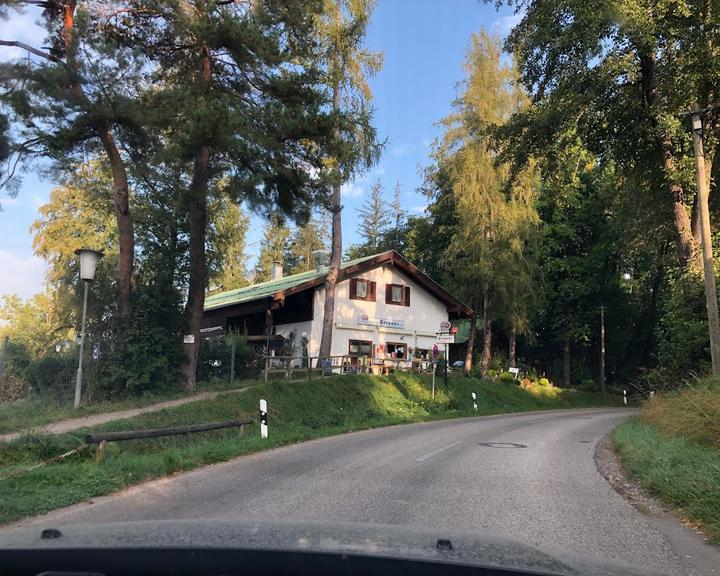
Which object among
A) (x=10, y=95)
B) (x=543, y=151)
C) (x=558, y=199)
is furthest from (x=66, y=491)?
(x=558, y=199)

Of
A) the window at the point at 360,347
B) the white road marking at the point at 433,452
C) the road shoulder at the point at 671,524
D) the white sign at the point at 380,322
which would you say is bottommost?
the white road marking at the point at 433,452

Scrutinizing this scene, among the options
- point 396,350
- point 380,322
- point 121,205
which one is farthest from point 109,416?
point 396,350

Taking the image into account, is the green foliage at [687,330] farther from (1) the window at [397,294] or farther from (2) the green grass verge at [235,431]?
(1) the window at [397,294]

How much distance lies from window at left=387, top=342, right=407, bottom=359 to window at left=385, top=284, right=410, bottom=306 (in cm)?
231

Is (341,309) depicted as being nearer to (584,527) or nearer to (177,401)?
(177,401)

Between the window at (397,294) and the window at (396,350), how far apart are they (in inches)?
90.9

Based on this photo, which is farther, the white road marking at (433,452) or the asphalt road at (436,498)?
the white road marking at (433,452)

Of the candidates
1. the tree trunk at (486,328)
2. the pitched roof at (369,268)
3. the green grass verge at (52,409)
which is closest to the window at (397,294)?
the pitched roof at (369,268)

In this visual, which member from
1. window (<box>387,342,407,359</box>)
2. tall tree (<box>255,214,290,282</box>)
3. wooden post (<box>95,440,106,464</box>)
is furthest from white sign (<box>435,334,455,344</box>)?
tall tree (<box>255,214,290,282</box>)

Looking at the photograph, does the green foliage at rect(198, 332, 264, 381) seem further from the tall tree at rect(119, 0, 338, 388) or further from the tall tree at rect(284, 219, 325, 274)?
the tall tree at rect(284, 219, 325, 274)

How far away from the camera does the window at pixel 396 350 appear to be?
34.5 metres

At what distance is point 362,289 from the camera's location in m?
33.7

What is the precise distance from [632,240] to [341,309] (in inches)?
568

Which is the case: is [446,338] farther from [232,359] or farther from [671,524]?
[671,524]
